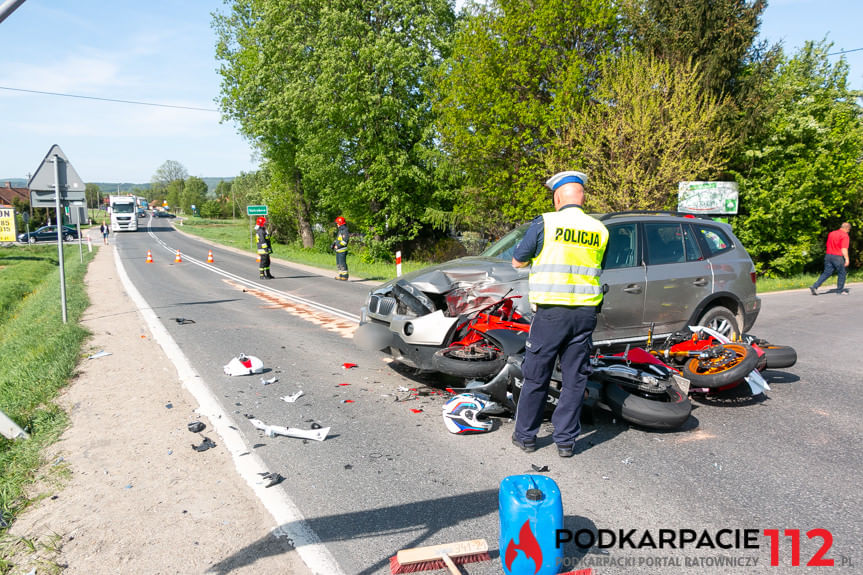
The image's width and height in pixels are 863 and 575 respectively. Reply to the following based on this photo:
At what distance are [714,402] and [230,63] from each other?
35.5 meters

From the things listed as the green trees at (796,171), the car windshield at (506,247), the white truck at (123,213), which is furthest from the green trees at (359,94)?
the white truck at (123,213)

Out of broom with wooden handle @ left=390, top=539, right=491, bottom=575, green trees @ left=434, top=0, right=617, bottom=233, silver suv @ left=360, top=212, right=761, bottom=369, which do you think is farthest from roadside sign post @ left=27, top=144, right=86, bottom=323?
green trees @ left=434, top=0, right=617, bottom=233

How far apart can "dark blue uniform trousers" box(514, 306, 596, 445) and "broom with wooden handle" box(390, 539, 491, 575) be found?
58.3 inches

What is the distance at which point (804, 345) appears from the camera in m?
8.06

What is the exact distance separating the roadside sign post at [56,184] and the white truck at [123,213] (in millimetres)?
52745

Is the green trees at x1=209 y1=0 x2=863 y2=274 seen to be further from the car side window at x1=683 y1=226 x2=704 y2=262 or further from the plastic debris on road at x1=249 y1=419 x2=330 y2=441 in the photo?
the plastic debris on road at x1=249 y1=419 x2=330 y2=441

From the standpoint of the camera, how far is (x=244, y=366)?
20.5 ft

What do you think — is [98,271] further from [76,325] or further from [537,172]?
[537,172]

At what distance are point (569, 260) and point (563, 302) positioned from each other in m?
0.31

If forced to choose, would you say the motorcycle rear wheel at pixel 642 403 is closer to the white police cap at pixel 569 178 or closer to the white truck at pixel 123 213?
the white police cap at pixel 569 178

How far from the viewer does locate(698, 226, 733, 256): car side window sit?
655 cm

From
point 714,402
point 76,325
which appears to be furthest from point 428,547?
point 76,325

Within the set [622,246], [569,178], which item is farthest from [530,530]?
[622,246]

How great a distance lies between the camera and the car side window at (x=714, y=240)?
6555 millimetres
